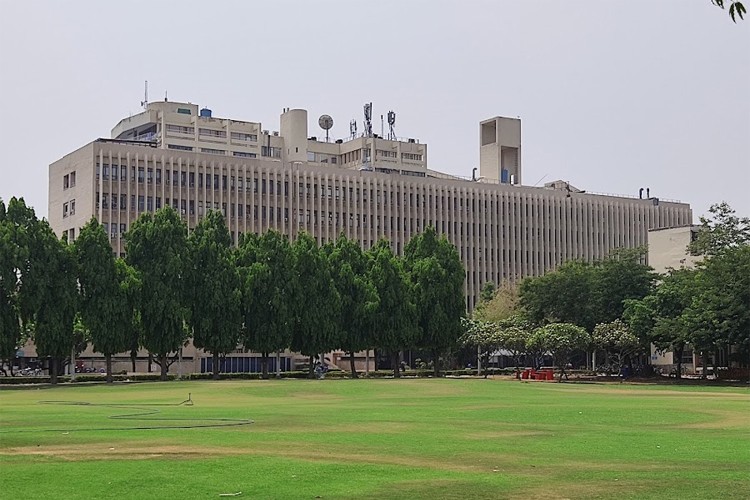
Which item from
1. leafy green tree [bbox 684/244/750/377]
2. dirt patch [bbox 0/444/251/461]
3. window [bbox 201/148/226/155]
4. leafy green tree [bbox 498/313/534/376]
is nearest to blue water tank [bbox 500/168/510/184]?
window [bbox 201/148/226/155]

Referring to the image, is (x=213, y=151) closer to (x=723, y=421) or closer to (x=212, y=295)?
(x=212, y=295)

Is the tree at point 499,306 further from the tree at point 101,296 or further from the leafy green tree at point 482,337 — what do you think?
the tree at point 101,296

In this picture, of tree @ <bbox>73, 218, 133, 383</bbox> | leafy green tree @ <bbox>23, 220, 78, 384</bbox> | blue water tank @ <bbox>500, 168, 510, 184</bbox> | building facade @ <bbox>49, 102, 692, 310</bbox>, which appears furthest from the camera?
blue water tank @ <bbox>500, 168, 510, 184</bbox>

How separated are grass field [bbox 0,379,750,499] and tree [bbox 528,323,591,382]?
36.3m

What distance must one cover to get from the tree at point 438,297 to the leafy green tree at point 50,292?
98.1ft

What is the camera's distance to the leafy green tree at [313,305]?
85.6 m

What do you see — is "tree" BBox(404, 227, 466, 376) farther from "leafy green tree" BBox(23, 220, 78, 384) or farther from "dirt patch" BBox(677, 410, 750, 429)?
"dirt patch" BBox(677, 410, 750, 429)

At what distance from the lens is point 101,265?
250 ft

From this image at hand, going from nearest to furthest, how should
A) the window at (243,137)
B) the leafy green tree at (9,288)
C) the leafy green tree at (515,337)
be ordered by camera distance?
the leafy green tree at (9,288) < the leafy green tree at (515,337) < the window at (243,137)

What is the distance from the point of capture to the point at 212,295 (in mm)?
81562

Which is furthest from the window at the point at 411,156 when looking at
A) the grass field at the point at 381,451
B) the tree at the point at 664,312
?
the grass field at the point at 381,451

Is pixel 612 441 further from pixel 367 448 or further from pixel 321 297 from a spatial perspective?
pixel 321 297

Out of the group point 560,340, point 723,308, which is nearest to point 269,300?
point 560,340

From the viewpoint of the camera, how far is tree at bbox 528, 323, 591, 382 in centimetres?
8081
